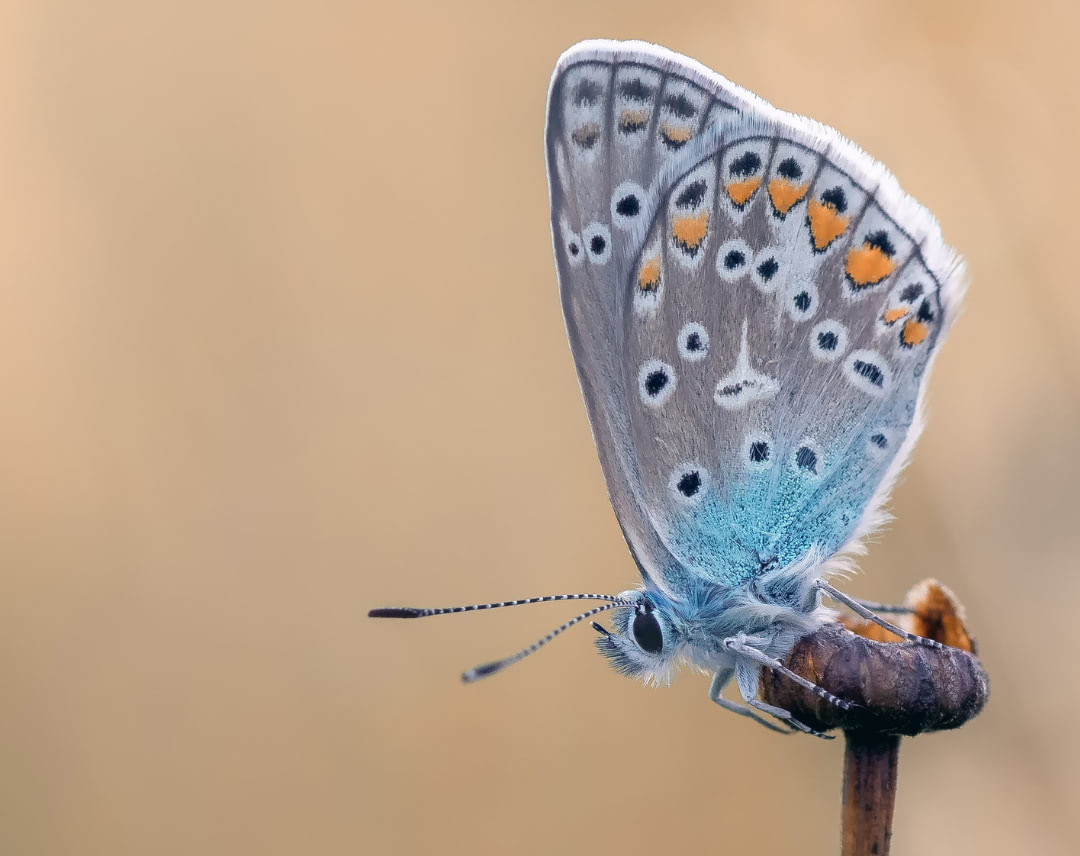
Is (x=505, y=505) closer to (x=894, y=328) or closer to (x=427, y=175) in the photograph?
(x=427, y=175)

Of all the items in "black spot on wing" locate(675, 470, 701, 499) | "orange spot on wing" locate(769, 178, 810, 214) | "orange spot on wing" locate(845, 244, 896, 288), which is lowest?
"black spot on wing" locate(675, 470, 701, 499)

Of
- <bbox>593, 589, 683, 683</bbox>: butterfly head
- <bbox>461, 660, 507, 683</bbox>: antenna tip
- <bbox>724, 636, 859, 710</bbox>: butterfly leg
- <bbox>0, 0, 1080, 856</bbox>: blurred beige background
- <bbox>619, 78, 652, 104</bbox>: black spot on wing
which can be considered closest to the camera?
<bbox>724, 636, 859, 710</bbox>: butterfly leg

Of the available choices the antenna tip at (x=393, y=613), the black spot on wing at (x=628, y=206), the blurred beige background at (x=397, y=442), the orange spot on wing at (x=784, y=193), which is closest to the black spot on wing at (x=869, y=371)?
the orange spot on wing at (x=784, y=193)

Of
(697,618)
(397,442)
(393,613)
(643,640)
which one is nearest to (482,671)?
(393,613)

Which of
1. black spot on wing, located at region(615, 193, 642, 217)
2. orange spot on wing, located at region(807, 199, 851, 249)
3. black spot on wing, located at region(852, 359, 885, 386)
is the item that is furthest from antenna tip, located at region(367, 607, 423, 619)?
orange spot on wing, located at region(807, 199, 851, 249)

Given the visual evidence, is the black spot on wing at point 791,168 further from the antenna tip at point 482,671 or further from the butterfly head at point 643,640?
the antenna tip at point 482,671

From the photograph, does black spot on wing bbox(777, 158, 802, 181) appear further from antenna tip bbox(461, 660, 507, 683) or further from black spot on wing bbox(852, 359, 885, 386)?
antenna tip bbox(461, 660, 507, 683)

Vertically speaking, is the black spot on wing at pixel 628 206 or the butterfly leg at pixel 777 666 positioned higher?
the black spot on wing at pixel 628 206

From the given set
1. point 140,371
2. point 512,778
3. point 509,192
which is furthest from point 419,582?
point 509,192
